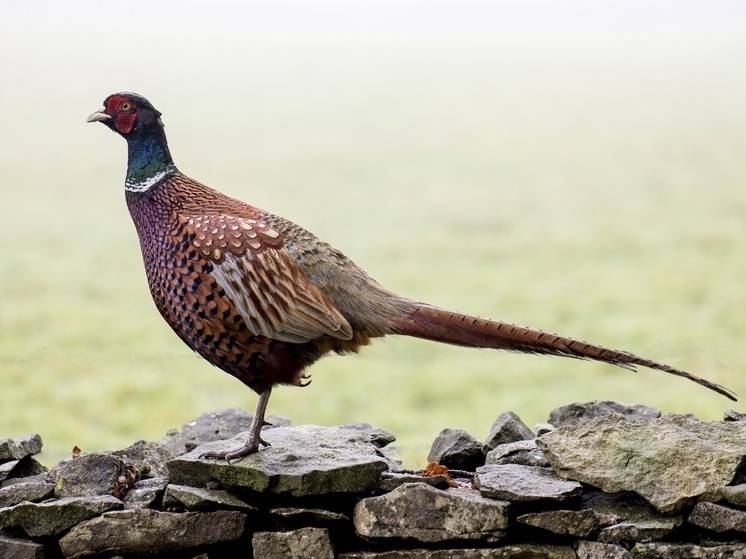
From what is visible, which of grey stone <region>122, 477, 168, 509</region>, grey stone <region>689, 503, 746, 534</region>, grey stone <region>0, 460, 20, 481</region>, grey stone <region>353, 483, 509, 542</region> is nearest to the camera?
grey stone <region>689, 503, 746, 534</region>

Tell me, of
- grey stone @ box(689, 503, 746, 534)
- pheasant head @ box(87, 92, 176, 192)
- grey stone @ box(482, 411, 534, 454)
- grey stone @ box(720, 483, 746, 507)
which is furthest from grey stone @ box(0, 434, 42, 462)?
grey stone @ box(720, 483, 746, 507)

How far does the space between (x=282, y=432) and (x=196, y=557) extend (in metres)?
0.87

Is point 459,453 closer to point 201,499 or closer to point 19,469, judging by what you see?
point 201,499

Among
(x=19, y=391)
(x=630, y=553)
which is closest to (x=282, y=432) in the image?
(x=630, y=553)

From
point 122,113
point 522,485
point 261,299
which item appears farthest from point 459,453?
point 122,113

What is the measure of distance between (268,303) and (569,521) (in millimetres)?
1666

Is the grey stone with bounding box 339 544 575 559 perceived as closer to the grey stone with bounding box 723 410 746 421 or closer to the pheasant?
the pheasant

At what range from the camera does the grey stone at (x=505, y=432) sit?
5617 millimetres

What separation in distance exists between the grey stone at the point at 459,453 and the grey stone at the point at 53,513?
171 cm

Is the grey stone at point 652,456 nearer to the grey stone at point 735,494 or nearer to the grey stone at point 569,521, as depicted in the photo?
the grey stone at point 735,494

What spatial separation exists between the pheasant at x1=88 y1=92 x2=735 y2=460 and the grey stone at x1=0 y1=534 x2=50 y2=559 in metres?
0.88

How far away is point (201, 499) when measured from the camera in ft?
15.5

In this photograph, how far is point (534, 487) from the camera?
4.64m

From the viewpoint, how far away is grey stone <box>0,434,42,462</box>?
18.0ft
